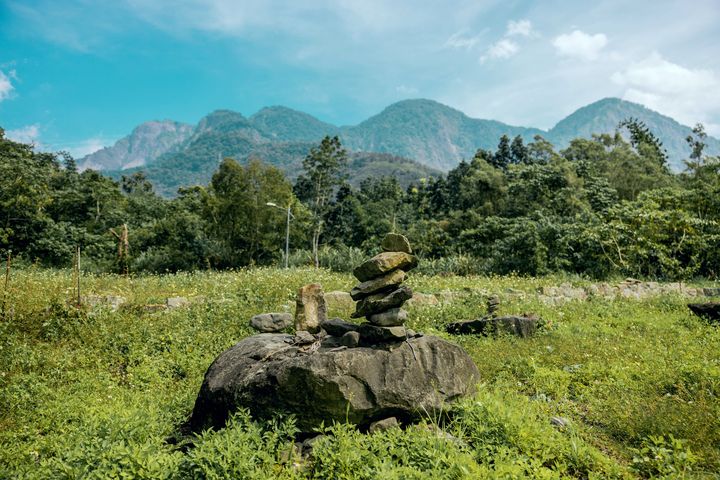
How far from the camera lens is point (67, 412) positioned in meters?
6.09

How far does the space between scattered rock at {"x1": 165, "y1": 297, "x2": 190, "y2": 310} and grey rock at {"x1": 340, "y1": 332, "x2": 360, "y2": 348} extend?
7235 mm

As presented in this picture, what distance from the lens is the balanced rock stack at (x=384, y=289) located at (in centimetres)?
578

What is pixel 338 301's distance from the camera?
39.0ft

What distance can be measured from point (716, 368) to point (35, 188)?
112ft

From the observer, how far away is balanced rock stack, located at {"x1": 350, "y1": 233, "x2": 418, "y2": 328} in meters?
5.78

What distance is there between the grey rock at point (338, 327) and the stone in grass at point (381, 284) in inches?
17.6

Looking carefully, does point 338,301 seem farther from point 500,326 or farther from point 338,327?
point 338,327

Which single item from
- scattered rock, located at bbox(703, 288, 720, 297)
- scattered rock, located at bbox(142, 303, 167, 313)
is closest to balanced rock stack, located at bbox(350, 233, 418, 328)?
scattered rock, located at bbox(142, 303, 167, 313)

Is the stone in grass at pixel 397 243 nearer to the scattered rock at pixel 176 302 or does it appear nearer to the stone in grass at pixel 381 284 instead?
the stone in grass at pixel 381 284

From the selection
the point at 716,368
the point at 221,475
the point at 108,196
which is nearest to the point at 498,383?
the point at 716,368

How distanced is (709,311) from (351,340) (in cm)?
1031

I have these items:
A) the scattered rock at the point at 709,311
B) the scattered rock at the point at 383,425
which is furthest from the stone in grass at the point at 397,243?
the scattered rock at the point at 709,311

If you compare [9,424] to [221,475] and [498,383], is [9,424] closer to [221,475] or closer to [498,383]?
[221,475]

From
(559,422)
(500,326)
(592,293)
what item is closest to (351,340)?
(559,422)
